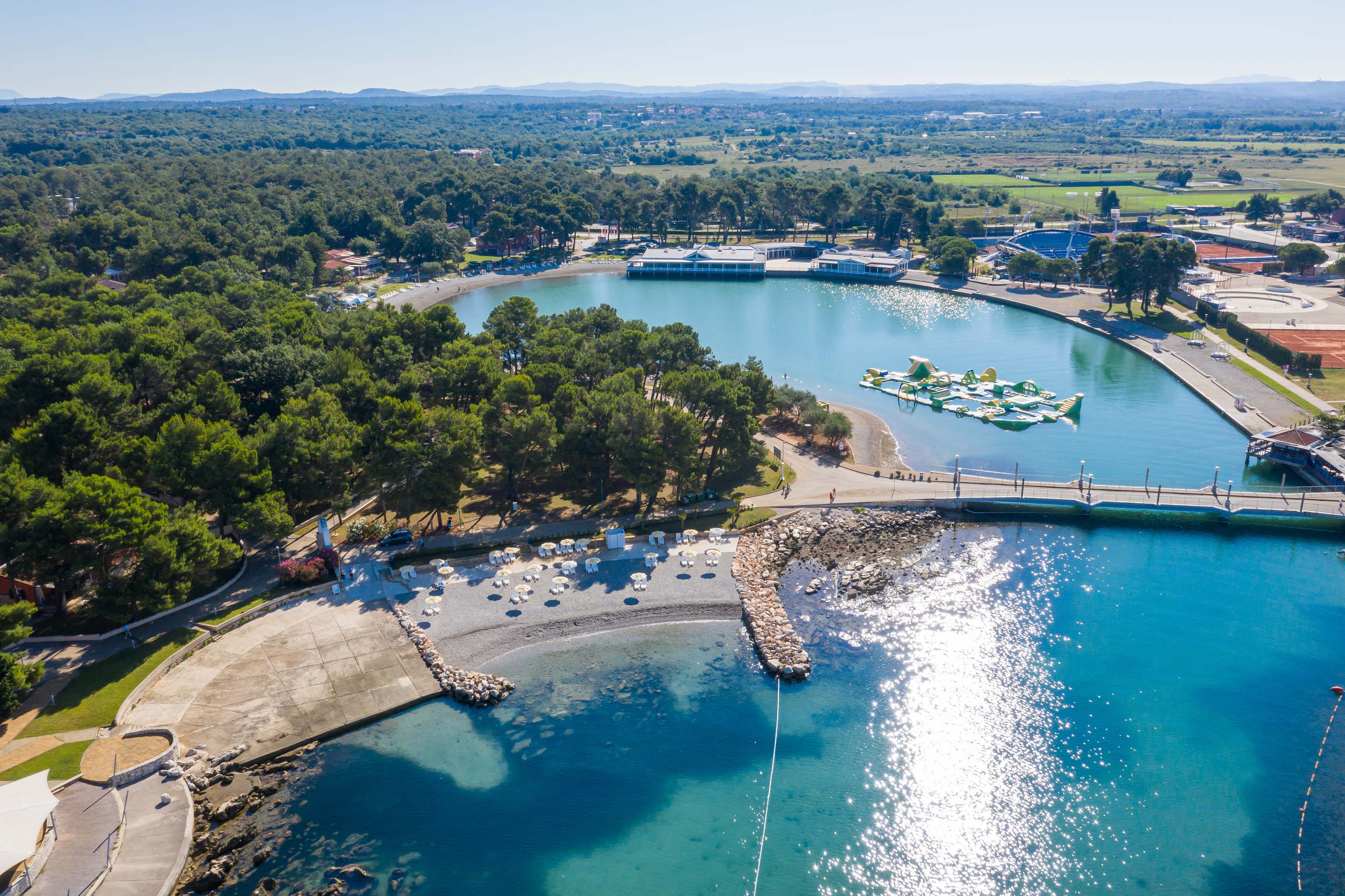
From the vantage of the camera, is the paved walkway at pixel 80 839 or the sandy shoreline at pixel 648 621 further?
the sandy shoreline at pixel 648 621

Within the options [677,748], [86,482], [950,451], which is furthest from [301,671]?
[950,451]

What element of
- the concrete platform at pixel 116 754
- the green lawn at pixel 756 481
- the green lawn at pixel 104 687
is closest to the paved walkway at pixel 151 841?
the concrete platform at pixel 116 754

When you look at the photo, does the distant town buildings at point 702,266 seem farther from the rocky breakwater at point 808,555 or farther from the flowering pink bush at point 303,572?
the flowering pink bush at point 303,572

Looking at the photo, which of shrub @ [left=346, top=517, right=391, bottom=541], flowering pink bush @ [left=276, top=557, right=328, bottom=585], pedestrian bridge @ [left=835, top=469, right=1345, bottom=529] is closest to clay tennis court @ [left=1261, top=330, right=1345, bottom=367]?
pedestrian bridge @ [left=835, top=469, right=1345, bottom=529]

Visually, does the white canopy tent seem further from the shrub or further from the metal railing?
the metal railing

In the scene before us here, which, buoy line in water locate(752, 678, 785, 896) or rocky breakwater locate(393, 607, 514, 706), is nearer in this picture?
buoy line in water locate(752, 678, 785, 896)

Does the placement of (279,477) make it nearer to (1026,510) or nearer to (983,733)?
(983,733)
